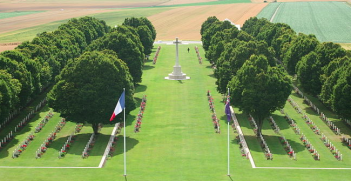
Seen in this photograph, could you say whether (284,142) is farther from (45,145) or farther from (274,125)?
(45,145)

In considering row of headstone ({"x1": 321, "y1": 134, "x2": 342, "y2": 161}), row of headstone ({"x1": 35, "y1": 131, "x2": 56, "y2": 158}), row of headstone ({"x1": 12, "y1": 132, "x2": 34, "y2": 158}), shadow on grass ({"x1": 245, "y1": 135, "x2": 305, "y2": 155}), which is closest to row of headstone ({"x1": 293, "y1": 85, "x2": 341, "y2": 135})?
row of headstone ({"x1": 321, "y1": 134, "x2": 342, "y2": 161})

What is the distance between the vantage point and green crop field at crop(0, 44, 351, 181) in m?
71.6

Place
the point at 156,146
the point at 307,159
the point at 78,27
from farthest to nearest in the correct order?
the point at 78,27 → the point at 156,146 → the point at 307,159

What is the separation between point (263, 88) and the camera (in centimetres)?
8812

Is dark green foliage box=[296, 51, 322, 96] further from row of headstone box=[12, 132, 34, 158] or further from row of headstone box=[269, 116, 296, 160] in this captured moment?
row of headstone box=[12, 132, 34, 158]

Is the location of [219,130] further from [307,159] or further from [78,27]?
[78,27]

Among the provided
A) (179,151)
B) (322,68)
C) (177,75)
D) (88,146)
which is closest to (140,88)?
(177,75)

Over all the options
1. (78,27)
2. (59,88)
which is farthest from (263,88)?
(78,27)

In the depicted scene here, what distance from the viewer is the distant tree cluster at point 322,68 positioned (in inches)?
3691

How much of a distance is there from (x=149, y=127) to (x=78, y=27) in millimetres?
87015

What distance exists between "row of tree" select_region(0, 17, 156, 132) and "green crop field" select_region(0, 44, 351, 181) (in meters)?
5.49

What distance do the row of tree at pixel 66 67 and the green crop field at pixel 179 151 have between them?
18.0 feet

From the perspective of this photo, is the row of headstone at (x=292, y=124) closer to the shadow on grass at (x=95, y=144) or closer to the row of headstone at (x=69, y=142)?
the shadow on grass at (x=95, y=144)

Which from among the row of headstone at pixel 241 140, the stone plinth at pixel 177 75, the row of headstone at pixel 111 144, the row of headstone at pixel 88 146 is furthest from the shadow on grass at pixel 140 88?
the row of headstone at pixel 88 146
